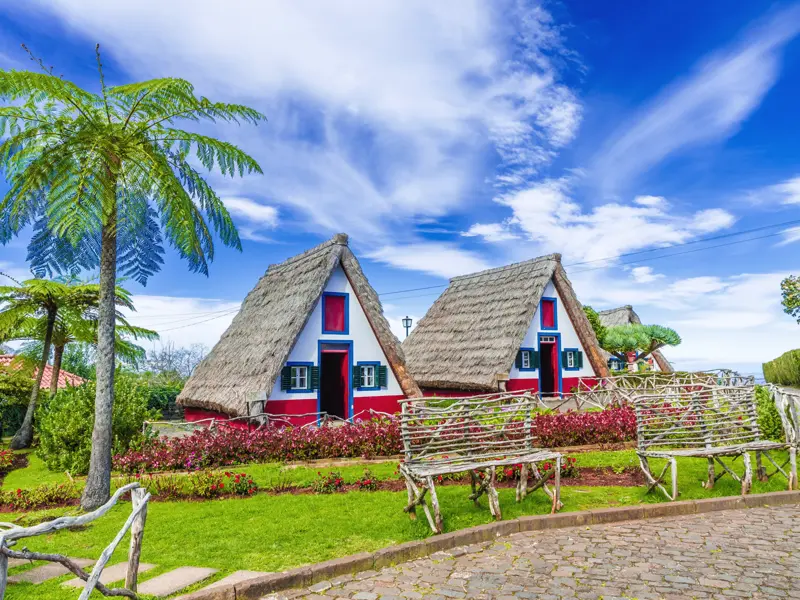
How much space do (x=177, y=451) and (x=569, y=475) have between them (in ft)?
22.4

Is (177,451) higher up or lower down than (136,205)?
lower down

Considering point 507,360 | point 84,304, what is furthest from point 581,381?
point 84,304

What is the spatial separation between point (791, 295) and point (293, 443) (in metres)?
31.9

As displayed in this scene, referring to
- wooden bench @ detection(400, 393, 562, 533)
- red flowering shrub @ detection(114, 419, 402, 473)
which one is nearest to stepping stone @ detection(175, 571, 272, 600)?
wooden bench @ detection(400, 393, 562, 533)

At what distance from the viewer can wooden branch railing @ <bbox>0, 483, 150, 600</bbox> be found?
119 inches

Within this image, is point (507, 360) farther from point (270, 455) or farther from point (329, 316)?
point (270, 455)

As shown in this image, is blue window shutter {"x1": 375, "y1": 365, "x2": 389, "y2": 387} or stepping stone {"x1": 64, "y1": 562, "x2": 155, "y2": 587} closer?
stepping stone {"x1": 64, "y1": 562, "x2": 155, "y2": 587}

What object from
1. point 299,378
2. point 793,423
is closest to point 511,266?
point 299,378

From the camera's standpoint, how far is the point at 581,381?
2180 centimetres

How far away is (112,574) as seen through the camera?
516cm

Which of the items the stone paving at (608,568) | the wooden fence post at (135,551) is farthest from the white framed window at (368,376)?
the wooden fence post at (135,551)

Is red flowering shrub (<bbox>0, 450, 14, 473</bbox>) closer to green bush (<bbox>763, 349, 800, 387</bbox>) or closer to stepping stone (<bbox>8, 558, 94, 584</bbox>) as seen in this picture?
stepping stone (<bbox>8, 558, 94, 584</bbox>)

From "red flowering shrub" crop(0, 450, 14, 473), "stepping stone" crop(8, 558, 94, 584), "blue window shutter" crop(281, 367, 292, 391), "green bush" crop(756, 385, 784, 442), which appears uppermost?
"blue window shutter" crop(281, 367, 292, 391)

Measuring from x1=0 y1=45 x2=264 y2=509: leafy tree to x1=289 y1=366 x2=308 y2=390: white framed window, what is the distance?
5895 mm
